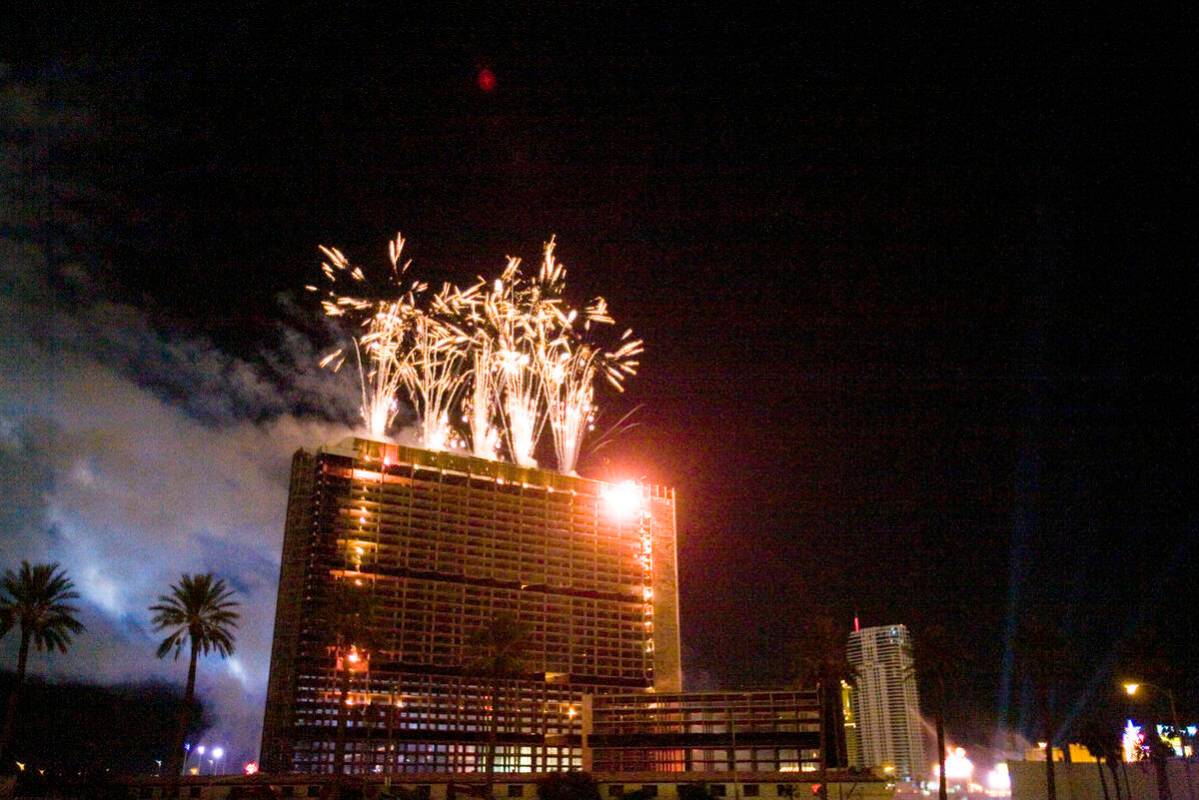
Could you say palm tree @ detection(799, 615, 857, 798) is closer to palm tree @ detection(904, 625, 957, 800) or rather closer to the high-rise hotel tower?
palm tree @ detection(904, 625, 957, 800)

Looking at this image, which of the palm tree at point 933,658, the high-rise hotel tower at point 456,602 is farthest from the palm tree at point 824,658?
the high-rise hotel tower at point 456,602

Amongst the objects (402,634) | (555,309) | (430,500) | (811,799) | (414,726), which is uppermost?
(555,309)

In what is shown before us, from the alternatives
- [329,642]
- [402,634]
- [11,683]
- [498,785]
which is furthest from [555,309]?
[11,683]

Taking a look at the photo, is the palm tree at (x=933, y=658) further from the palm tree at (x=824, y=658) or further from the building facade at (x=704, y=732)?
the building facade at (x=704, y=732)

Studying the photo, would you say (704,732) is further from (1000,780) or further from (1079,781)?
(1000,780)

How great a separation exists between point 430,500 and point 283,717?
35077 mm

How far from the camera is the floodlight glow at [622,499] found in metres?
159

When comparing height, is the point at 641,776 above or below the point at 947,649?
below

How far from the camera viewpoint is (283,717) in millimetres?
125000

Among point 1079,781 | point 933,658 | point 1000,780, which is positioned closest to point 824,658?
point 933,658

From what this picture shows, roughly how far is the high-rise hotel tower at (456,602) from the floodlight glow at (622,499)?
0.23 meters

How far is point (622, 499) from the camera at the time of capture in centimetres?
16075

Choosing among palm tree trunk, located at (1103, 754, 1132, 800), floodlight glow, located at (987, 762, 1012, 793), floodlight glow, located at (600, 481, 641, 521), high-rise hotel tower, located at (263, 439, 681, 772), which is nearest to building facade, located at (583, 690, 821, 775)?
high-rise hotel tower, located at (263, 439, 681, 772)

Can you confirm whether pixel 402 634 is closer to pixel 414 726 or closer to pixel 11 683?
pixel 414 726
